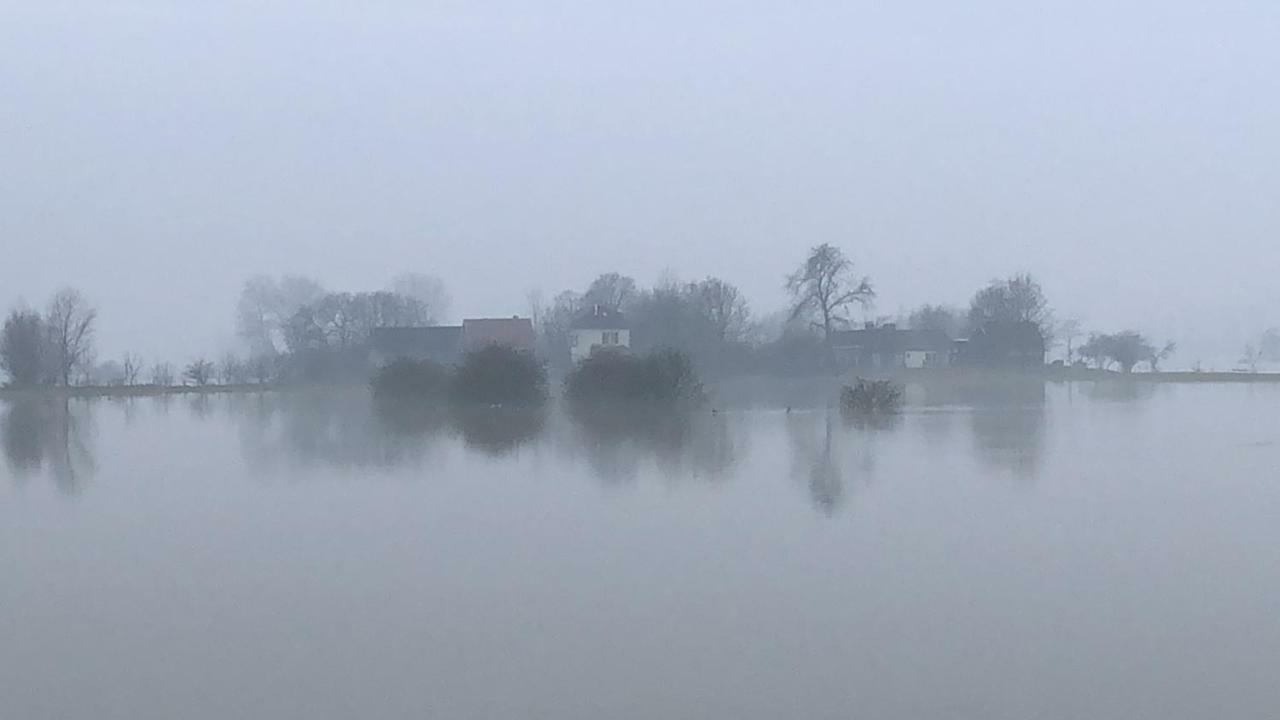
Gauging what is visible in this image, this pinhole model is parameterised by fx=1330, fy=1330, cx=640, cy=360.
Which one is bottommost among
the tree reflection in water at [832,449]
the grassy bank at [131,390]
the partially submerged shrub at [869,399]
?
the tree reflection in water at [832,449]

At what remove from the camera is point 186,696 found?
282 inches

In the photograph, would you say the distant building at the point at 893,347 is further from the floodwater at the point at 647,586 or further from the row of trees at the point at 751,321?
the floodwater at the point at 647,586

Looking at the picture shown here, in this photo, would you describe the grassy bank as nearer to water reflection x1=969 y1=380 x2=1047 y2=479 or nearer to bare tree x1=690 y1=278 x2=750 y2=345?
bare tree x1=690 y1=278 x2=750 y2=345

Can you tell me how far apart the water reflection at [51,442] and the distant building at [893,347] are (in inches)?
1538

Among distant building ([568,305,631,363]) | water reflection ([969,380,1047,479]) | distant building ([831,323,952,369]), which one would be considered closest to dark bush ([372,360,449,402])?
distant building ([568,305,631,363])

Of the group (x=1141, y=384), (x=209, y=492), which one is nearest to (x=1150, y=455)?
(x=209, y=492)

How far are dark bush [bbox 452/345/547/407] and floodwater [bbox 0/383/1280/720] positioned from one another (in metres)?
19.0

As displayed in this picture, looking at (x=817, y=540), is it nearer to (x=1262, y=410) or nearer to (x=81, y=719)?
(x=81, y=719)

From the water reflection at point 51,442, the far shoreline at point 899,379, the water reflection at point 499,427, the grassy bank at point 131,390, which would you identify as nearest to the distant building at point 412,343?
the far shoreline at point 899,379

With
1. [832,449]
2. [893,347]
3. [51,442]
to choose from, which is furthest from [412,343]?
[832,449]

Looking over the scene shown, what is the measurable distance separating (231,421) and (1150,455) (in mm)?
23453

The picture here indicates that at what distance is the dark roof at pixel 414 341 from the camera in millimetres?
63312

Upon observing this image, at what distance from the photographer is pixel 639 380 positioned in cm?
3816

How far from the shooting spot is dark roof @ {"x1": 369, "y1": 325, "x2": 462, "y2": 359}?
208 ft
